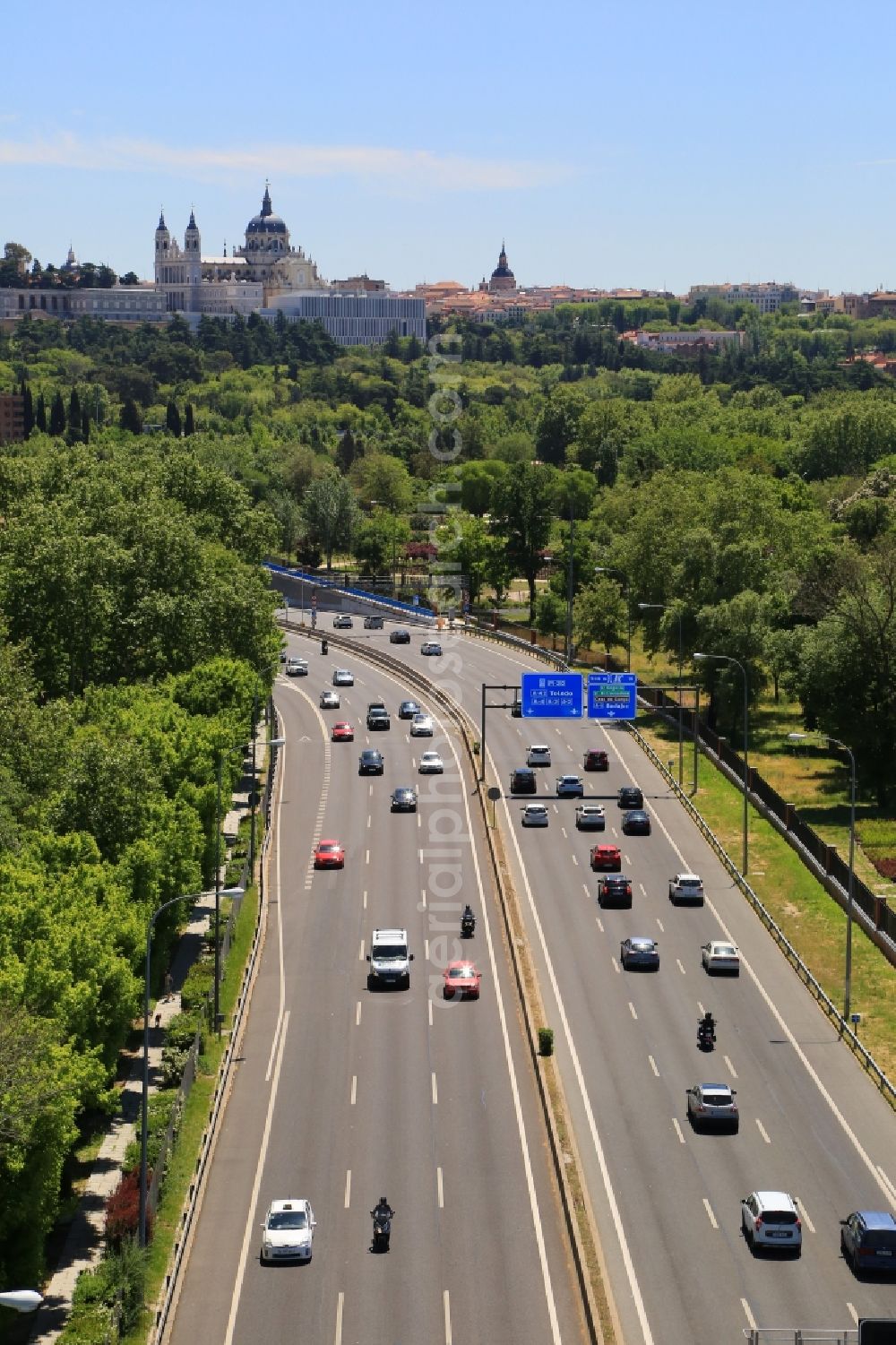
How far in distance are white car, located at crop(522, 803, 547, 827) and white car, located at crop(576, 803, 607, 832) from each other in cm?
146

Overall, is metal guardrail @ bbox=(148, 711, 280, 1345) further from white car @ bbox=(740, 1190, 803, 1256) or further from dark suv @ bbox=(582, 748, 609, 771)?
dark suv @ bbox=(582, 748, 609, 771)

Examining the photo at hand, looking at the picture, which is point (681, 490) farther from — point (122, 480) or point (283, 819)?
point (283, 819)

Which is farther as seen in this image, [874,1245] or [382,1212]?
[382,1212]

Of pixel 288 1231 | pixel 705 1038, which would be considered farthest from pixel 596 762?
pixel 288 1231

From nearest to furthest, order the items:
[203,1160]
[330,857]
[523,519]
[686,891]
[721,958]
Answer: [203,1160]
[721,958]
[686,891]
[330,857]
[523,519]

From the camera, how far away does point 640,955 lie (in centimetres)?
6875

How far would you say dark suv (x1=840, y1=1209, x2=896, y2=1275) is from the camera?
148 ft

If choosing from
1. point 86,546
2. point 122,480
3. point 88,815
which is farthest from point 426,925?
point 122,480

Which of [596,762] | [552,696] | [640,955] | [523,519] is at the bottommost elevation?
[596,762]

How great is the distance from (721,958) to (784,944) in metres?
4.04

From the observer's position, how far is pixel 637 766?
9938 centimetres

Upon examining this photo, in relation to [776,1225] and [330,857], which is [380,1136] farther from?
[330,857]

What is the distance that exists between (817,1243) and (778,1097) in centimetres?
1001

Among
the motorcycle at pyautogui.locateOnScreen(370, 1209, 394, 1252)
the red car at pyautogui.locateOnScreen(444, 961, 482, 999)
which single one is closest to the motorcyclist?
the motorcycle at pyautogui.locateOnScreen(370, 1209, 394, 1252)
